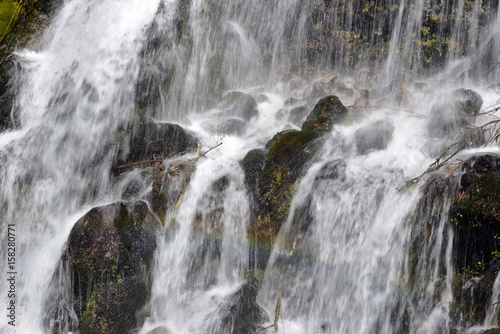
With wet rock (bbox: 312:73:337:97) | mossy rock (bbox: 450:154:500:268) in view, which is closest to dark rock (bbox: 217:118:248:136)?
wet rock (bbox: 312:73:337:97)

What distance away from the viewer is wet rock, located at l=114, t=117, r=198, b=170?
22.5 feet

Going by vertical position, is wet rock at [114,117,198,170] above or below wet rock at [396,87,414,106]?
below

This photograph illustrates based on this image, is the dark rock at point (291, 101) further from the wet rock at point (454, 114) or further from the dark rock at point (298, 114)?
the wet rock at point (454, 114)

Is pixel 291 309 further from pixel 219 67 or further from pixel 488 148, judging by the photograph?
pixel 219 67

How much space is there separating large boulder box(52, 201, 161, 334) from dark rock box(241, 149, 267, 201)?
172 cm

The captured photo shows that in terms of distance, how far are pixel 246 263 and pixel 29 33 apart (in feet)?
23.2

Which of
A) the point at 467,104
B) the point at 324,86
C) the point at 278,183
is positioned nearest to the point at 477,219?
the point at 278,183

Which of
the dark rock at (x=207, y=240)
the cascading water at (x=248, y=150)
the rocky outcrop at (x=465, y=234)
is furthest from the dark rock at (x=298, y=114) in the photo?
the rocky outcrop at (x=465, y=234)

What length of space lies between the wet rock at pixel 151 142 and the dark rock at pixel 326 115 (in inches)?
87.0

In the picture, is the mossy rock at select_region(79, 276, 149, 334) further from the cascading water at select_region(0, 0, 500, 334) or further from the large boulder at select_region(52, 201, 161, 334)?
the cascading water at select_region(0, 0, 500, 334)

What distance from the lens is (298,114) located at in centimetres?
821

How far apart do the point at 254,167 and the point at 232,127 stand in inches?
84.1

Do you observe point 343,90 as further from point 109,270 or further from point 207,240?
point 109,270

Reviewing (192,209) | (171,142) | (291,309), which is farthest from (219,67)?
(291,309)
